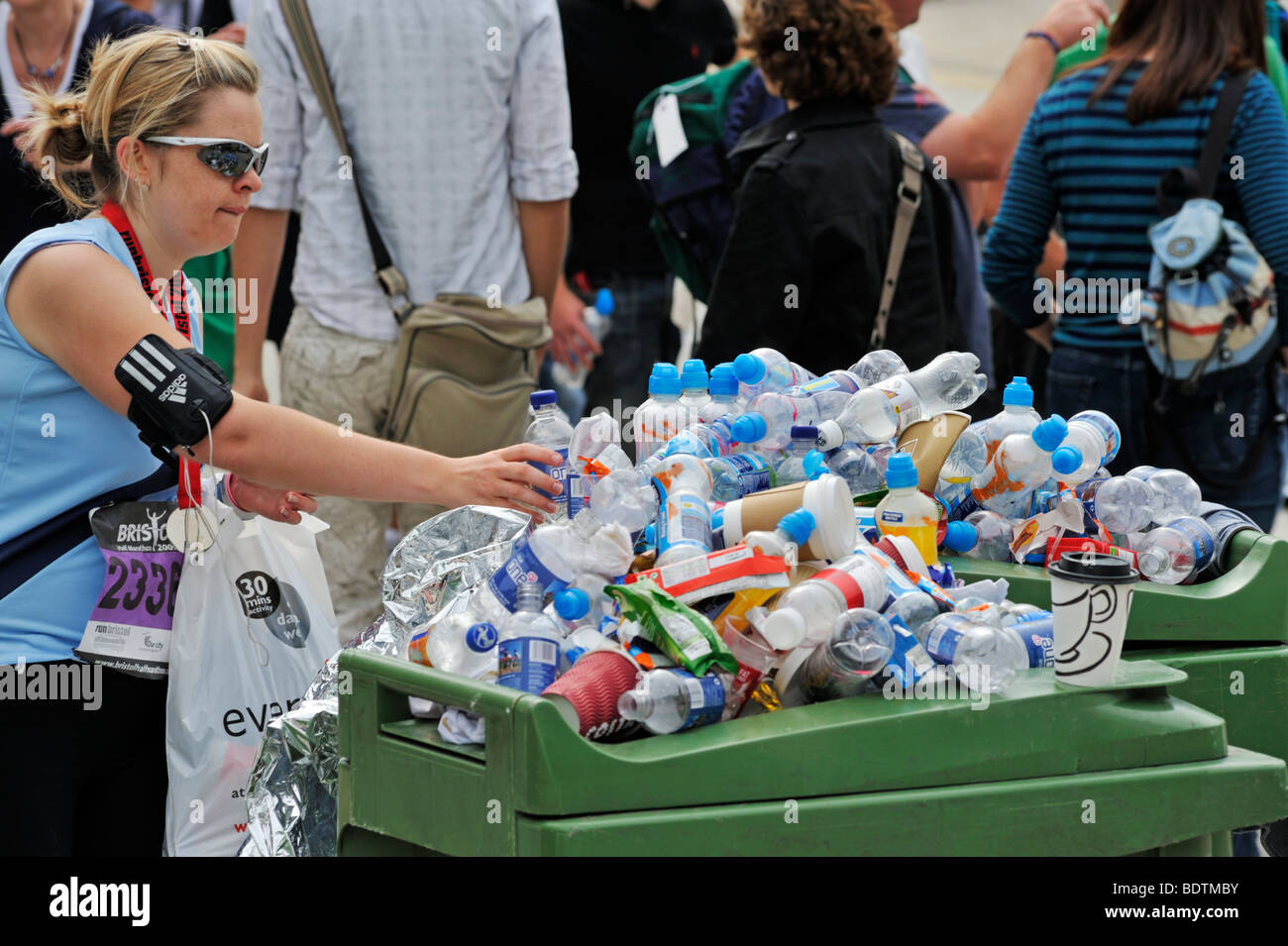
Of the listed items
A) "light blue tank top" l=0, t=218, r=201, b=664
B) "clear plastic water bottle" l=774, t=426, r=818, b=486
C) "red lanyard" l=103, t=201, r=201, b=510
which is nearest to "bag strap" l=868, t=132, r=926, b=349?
"clear plastic water bottle" l=774, t=426, r=818, b=486

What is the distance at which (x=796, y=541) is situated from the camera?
2.34 m

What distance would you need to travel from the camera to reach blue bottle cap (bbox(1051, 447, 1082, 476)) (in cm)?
273

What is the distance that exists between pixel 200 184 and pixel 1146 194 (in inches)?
99.0

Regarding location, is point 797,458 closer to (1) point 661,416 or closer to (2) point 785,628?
(1) point 661,416

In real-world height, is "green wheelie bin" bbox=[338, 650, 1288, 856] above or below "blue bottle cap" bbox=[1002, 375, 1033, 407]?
below

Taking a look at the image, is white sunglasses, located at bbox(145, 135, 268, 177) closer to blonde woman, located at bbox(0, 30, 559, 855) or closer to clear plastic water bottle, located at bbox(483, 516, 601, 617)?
blonde woman, located at bbox(0, 30, 559, 855)

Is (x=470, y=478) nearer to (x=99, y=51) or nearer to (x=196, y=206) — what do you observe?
(x=196, y=206)

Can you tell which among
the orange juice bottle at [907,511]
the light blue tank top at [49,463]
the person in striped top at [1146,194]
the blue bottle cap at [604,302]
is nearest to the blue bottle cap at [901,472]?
the orange juice bottle at [907,511]

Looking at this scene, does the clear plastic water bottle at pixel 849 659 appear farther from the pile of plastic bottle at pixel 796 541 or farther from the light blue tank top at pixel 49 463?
the light blue tank top at pixel 49 463

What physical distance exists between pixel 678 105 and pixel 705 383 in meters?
2.39

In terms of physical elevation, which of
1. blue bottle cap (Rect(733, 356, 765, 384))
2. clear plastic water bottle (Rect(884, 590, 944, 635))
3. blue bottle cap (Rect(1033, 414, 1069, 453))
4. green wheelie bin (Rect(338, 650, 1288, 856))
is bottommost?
green wheelie bin (Rect(338, 650, 1288, 856))

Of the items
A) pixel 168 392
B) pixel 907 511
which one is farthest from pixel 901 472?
pixel 168 392

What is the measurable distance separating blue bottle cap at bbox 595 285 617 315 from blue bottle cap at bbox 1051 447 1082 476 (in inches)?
124
